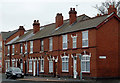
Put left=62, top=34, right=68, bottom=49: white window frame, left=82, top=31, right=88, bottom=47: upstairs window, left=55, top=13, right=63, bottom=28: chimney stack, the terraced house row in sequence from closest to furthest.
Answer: the terraced house row
left=82, top=31, right=88, bottom=47: upstairs window
left=62, top=34, right=68, bottom=49: white window frame
left=55, top=13, right=63, bottom=28: chimney stack

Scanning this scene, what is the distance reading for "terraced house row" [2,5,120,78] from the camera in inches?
1310

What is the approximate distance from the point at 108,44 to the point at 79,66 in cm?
475

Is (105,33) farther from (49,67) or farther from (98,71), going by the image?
(49,67)

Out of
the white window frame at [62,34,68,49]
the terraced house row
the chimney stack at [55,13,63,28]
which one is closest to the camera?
the terraced house row

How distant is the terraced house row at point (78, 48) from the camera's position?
109 feet

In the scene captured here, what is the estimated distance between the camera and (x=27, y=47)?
49.9 meters

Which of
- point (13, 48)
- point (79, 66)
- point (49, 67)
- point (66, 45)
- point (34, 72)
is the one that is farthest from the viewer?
point (13, 48)

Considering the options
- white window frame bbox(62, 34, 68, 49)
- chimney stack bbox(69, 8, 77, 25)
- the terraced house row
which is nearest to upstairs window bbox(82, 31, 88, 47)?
the terraced house row

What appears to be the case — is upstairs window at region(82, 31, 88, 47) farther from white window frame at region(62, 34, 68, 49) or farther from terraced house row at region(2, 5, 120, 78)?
white window frame at region(62, 34, 68, 49)

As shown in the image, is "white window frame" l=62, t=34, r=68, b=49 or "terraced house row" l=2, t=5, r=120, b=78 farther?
"white window frame" l=62, t=34, r=68, b=49

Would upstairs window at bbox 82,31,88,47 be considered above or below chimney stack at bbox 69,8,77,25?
below

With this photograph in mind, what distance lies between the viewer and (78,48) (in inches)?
1419

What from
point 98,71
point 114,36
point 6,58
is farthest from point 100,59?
point 6,58

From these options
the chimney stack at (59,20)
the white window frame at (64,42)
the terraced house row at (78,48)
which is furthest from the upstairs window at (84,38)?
the chimney stack at (59,20)
